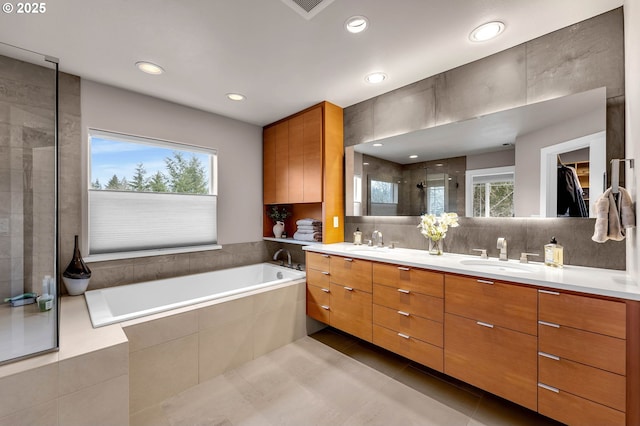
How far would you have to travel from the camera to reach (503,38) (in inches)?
73.2

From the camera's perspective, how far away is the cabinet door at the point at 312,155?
2.98m

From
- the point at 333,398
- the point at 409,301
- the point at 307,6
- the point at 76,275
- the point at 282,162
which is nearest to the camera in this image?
the point at 307,6

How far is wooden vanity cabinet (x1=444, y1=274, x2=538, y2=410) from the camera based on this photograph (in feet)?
4.87

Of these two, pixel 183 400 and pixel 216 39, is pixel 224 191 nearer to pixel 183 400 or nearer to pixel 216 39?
pixel 216 39

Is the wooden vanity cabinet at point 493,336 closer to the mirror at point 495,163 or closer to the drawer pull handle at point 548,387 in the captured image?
the drawer pull handle at point 548,387

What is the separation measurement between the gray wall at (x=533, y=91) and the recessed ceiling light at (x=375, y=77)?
0.29 meters

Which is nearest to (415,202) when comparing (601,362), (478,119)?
(478,119)

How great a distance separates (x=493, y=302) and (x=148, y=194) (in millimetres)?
3190

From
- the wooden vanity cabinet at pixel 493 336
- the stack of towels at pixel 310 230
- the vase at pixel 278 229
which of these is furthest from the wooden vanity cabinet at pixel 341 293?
the vase at pixel 278 229

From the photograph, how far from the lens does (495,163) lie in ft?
6.95

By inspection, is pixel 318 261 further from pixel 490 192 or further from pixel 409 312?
pixel 490 192

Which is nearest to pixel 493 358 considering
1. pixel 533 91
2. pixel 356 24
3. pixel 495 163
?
pixel 495 163

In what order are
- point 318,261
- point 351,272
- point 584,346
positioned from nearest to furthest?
point 584,346 < point 351,272 < point 318,261

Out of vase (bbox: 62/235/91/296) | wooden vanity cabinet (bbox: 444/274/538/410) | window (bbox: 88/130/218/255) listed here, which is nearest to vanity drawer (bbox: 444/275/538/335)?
wooden vanity cabinet (bbox: 444/274/538/410)
